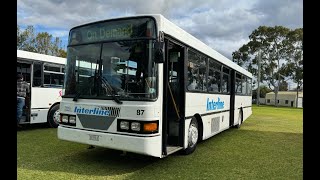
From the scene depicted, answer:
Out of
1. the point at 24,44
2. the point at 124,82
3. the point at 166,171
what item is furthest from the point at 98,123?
the point at 24,44

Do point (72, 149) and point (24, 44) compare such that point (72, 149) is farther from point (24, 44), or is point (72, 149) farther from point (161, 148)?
point (24, 44)

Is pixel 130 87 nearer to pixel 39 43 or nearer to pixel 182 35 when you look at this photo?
pixel 182 35

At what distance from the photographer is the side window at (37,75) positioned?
35.2ft

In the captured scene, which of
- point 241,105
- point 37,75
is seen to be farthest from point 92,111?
point 241,105

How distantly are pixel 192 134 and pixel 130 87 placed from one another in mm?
2522

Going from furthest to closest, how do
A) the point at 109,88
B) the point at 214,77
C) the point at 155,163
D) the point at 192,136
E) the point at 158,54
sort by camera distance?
the point at 214,77
the point at 192,136
the point at 155,163
the point at 109,88
the point at 158,54

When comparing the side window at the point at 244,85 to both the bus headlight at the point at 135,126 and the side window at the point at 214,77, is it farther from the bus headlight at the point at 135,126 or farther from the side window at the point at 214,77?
the bus headlight at the point at 135,126

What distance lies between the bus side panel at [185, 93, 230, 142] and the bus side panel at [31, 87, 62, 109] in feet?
19.5

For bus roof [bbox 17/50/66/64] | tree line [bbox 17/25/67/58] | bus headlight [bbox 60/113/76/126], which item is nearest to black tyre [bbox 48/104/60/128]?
bus roof [bbox 17/50/66/64]

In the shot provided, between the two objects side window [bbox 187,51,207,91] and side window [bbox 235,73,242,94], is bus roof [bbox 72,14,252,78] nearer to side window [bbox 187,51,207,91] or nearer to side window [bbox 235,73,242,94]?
side window [bbox 187,51,207,91]

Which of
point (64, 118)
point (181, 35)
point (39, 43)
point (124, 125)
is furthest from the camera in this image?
point (39, 43)

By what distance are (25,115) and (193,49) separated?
645 centimetres

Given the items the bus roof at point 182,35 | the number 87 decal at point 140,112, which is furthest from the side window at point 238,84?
the number 87 decal at point 140,112

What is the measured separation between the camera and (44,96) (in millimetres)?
11016
